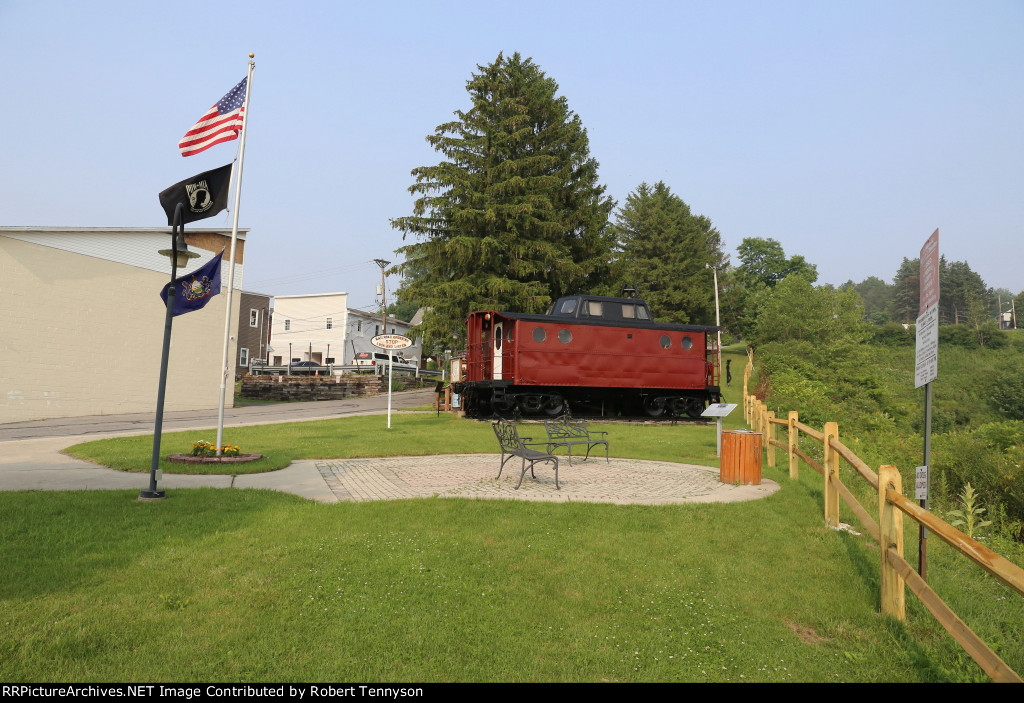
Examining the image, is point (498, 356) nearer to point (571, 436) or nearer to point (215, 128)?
point (571, 436)

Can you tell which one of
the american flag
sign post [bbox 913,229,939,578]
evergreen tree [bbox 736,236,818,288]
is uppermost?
evergreen tree [bbox 736,236,818,288]

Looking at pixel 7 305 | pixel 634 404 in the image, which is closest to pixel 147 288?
pixel 7 305

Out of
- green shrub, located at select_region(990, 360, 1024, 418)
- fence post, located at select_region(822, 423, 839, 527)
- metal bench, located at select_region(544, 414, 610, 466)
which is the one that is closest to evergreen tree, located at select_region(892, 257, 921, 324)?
green shrub, located at select_region(990, 360, 1024, 418)

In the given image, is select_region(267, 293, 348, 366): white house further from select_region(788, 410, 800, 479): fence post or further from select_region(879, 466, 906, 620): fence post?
select_region(879, 466, 906, 620): fence post

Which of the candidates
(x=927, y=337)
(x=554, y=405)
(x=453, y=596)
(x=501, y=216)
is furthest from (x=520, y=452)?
(x=501, y=216)

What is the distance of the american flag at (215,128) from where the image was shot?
423 inches

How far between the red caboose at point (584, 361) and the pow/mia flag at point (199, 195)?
11.6m

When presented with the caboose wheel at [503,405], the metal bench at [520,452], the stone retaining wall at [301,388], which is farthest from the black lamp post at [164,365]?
the stone retaining wall at [301,388]

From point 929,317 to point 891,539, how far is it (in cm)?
166

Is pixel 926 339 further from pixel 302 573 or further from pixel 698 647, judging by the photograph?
pixel 302 573

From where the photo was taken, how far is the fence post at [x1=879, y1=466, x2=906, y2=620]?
4.30 meters

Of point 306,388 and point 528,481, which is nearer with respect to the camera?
point 528,481

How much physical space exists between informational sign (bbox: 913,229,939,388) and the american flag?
10.5m

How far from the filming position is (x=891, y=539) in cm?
437
